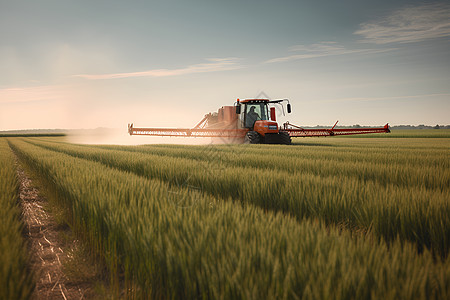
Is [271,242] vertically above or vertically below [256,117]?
below

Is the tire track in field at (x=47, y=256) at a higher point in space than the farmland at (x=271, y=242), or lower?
lower

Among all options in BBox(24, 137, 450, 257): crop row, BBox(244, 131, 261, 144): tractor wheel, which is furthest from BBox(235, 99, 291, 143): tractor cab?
BBox(24, 137, 450, 257): crop row

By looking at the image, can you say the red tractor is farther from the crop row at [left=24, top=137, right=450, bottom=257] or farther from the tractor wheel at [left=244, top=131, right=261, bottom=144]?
the crop row at [left=24, top=137, right=450, bottom=257]

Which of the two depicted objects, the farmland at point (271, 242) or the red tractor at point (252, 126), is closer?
the farmland at point (271, 242)

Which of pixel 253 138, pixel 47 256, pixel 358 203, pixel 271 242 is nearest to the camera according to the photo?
pixel 271 242

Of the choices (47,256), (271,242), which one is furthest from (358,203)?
(47,256)

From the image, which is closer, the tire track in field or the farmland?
the farmland

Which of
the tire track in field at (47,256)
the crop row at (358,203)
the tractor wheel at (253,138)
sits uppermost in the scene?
the tractor wheel at (253,138)

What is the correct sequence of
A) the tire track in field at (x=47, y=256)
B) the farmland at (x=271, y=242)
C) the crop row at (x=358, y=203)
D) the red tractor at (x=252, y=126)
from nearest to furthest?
the farmland at (x=271, y=242) < the tire track in field at (x=47, y=256) < the crop row at (x=358, y=203) < the red tractor at (x=252, y=126)

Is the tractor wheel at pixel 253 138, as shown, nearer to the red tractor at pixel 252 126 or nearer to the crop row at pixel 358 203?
the red tractor at pixel 252 126

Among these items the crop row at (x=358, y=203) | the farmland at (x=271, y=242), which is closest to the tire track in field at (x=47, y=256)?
the farmland at (x=271, y=242)

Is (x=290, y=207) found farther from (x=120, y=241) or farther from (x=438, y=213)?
(x=120, y=241)

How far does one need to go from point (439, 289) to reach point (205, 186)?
323cm

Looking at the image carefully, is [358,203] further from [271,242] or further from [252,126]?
[252,126]
